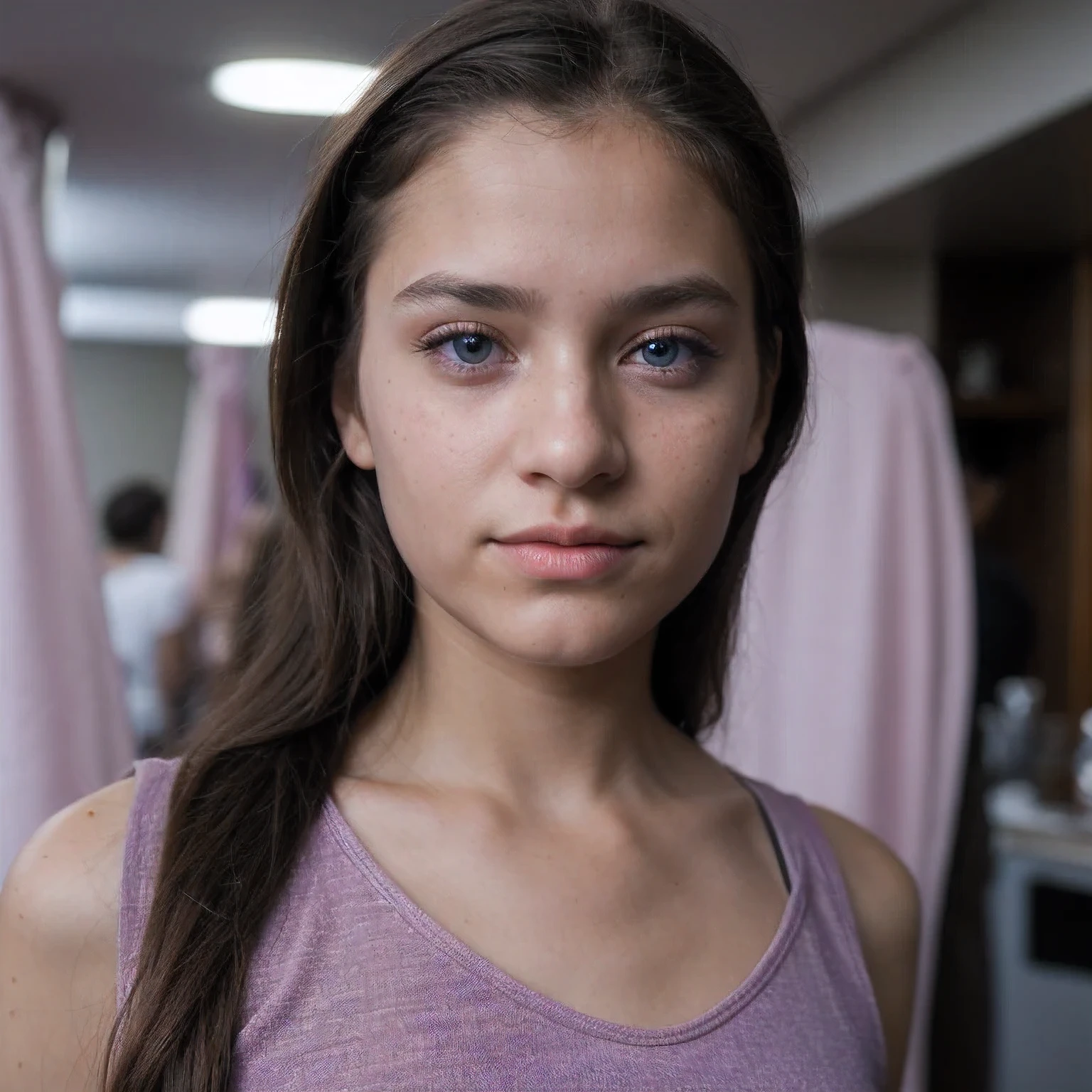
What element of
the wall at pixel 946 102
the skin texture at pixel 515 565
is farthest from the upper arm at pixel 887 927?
the wall at pixel 946 102

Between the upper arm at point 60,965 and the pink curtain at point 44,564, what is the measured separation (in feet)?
3.82

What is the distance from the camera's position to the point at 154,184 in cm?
370

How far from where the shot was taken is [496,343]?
3.00 ft

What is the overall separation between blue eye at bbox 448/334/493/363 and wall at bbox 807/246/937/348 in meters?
2.68

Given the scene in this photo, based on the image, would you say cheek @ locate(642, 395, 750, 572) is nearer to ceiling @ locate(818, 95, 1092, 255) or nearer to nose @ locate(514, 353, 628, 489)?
nose @ locate(514, 353, 628, 489)

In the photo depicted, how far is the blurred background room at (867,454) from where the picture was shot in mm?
2203

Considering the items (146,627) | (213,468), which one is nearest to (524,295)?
(146,627)

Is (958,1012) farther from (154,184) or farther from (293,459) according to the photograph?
(154,184)

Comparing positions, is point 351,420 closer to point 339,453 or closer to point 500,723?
point 339,453

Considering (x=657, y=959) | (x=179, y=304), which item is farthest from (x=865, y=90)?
(x=179, y=304)

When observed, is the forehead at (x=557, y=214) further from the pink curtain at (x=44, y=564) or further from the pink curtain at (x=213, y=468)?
the pink curtain at (x=213, y=468)

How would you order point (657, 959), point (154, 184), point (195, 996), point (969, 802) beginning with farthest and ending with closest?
point (154, 184) → point (969, 802) → point (657, 959) → point (195, 996)

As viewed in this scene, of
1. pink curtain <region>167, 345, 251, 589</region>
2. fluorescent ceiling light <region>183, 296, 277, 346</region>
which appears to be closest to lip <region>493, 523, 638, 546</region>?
fluorescent ceiling light <region>183, 296, 277, 346</region>

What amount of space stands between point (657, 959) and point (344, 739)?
28cm
